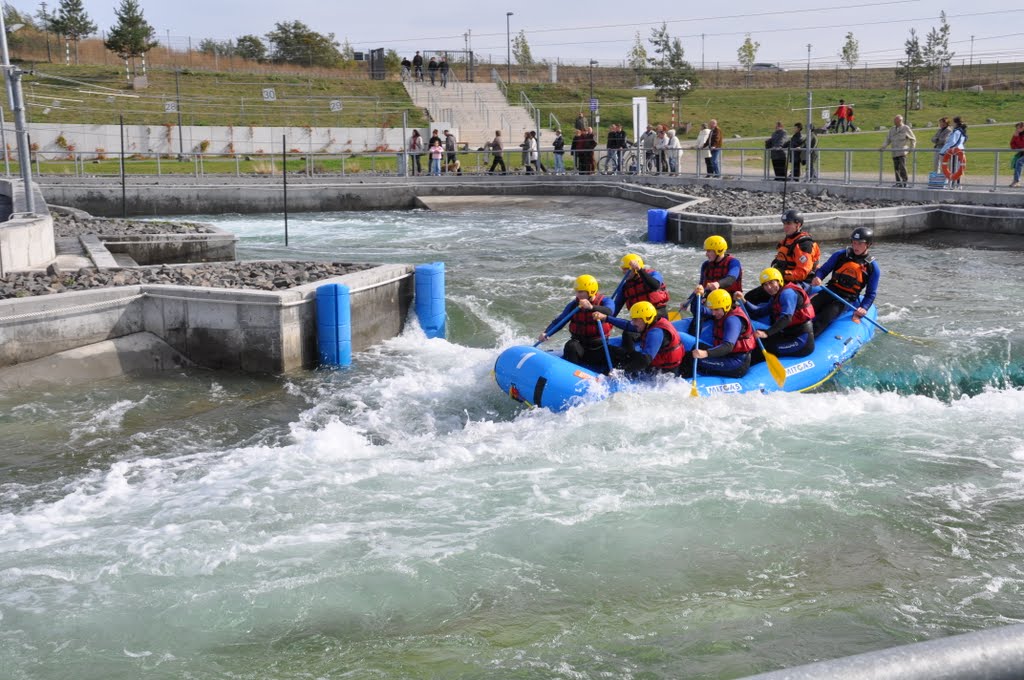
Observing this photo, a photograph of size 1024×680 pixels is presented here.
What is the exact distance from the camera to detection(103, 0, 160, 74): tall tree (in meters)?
51.6

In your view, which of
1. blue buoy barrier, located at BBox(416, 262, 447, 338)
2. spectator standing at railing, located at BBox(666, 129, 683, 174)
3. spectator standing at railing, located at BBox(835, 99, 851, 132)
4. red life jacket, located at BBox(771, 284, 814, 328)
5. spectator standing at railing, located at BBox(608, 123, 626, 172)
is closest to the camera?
red life jacket, located at BBox(771, 284, 814, 328)

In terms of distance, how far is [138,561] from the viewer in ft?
21.8

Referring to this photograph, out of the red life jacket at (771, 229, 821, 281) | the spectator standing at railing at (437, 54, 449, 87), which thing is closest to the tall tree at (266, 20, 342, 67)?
the spectator standing at railing at (437, 54, 449, 87)

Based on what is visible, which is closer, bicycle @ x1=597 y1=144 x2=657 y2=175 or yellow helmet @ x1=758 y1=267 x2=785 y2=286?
yellow helmet @ x1=758 y1=267 x2=785 y2=286

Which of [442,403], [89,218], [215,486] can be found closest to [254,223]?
[89,218]

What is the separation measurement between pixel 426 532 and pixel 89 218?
48.7 ft

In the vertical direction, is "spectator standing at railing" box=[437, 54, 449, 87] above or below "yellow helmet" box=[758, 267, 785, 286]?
above

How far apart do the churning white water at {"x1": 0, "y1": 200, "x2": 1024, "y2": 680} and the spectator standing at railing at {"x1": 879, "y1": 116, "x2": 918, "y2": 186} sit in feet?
34.4

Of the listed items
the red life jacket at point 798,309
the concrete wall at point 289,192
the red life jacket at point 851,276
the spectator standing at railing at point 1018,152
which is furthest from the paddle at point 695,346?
the concrete wall at point 289,192

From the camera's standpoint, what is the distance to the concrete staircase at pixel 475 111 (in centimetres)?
4388

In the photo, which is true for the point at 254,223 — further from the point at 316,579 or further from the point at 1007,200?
the point at 316,579

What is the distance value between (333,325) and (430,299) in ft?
5.85

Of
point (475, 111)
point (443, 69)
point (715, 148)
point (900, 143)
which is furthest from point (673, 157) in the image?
point (443, 69)

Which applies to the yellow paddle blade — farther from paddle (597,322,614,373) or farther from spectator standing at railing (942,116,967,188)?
spectator standing at railing (942,116,967,188)
